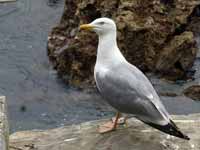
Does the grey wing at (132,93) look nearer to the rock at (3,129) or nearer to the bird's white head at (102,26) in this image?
the bird's white head at (102,26)

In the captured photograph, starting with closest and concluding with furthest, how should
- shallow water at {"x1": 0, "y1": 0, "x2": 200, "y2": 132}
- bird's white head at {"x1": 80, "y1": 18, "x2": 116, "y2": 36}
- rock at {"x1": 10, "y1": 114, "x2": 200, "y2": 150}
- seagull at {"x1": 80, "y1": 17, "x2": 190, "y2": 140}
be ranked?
seagull at {"x1": 80, "y1": 17, "x2": 190, "y2": 140} < rock at {"x1": 10, "y1": 114, "x2": 200, "y2": 150} < bird's white head at {"x1": 80, "y1": 18, "x2": 116, "y2": 36} < shallow water at {"x1": 0, "y1": 0, "x2": 200, "y2": 132}

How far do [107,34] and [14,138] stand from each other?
173 cm

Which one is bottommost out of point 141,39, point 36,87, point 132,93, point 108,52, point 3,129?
point 36,87

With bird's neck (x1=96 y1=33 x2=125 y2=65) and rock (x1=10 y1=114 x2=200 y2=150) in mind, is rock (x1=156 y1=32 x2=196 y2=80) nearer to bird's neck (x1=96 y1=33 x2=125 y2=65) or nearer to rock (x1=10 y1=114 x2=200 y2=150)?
rock (x1=10 y1=114 x2=200 y2=150)

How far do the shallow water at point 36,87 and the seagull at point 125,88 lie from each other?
10.6 feet

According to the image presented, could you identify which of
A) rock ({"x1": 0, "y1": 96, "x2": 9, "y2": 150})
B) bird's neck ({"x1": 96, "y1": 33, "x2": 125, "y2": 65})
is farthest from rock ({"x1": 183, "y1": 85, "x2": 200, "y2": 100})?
rock ({"x1": 0, "y1": 96, "x2": 9, "y2": 150})

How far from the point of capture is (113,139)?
814 cm

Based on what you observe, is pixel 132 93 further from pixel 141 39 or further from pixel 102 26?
pixel 141 39

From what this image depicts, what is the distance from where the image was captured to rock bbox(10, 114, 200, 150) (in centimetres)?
794

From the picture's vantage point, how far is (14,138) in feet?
29.2

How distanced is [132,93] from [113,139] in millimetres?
594

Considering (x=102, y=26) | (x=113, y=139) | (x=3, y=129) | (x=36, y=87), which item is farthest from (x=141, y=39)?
(x=3, y=129)

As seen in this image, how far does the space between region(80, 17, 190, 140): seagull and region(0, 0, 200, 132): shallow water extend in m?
3.24

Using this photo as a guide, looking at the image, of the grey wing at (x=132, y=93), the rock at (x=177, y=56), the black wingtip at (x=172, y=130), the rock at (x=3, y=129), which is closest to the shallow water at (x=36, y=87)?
the rock at (x=177, y=56)
